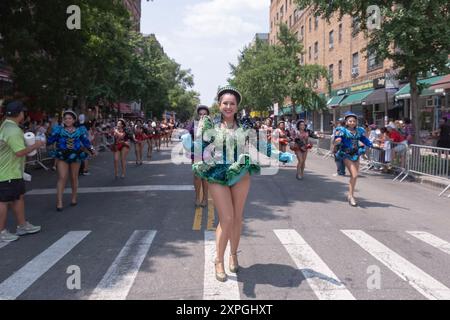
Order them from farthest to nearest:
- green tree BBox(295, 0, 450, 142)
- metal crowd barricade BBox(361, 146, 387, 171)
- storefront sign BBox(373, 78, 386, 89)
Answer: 1. storefront sign BBox(373, 78, 386, 89)
2. metal crowd barricade BBox(361, 146, 387, 171)
3. green tree BBox(295, 0, 450, 142)

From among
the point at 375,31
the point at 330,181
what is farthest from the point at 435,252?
the point at 375,31

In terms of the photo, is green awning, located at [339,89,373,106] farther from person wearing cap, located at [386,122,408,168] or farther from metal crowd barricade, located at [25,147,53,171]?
metal crowd barricade, located at [25,147,53,171]

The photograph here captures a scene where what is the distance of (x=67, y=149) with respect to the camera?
8.84m

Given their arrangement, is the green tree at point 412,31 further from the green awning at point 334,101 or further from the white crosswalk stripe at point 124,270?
the green awning at point 334,101

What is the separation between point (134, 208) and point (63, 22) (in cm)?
818

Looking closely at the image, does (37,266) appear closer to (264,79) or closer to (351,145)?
(351,145)

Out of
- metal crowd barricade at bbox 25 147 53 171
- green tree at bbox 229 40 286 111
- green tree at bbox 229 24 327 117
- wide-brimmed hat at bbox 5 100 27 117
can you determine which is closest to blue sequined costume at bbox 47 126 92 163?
wide-brimmed hat at bbox 5 100 27 117

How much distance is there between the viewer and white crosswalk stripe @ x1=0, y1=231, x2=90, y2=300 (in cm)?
461

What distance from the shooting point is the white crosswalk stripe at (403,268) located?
15.0 ft

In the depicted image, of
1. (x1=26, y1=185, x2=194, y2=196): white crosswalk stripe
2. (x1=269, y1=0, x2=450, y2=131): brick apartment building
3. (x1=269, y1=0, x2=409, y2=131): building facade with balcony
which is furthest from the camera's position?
(x1=269, y1=0, x2=409, y2=131): building facade with balcony

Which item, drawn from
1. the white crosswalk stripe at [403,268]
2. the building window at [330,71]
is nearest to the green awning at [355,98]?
the building window at [330,71]

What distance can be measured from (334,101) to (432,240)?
32359mm

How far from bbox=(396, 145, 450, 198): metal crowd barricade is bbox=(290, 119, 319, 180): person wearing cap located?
3.07m

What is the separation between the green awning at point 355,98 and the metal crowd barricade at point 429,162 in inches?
670
